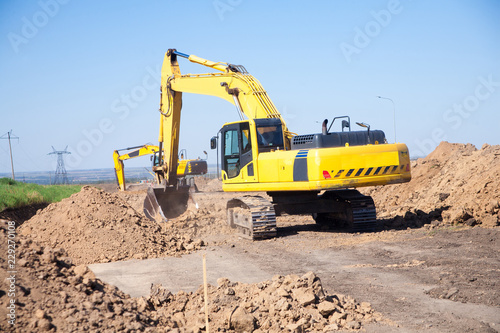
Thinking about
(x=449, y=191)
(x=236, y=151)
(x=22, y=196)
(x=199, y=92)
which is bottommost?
(x=449, y=191)

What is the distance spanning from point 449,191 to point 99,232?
1074 centimetres

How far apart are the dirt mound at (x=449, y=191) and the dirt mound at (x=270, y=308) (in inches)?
278

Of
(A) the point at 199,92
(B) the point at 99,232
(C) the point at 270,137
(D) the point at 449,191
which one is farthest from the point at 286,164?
(D) the point at 449,191

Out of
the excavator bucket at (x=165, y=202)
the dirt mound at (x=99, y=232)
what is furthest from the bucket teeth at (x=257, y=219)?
the excavator bucket at (x=165, y=202)

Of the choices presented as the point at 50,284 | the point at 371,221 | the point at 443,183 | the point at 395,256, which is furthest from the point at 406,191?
the point at 50,284

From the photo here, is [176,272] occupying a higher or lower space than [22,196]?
lower

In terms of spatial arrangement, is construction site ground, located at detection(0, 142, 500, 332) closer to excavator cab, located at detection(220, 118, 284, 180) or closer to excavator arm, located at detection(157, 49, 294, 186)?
excavator cab, located at detection(220, 118, 284, 180)

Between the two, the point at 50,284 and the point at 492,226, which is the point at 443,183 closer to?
the point at 492,226

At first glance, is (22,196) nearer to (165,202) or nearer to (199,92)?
(165,202)

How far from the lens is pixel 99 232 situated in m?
11.1

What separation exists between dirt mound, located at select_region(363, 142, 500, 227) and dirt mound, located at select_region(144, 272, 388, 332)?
278 inches

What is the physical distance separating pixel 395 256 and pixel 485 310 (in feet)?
11.1

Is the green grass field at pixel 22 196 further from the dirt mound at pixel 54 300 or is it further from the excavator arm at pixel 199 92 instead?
the dirt mound at pixel 54 300

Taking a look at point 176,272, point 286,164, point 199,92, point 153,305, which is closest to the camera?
point 153,305
